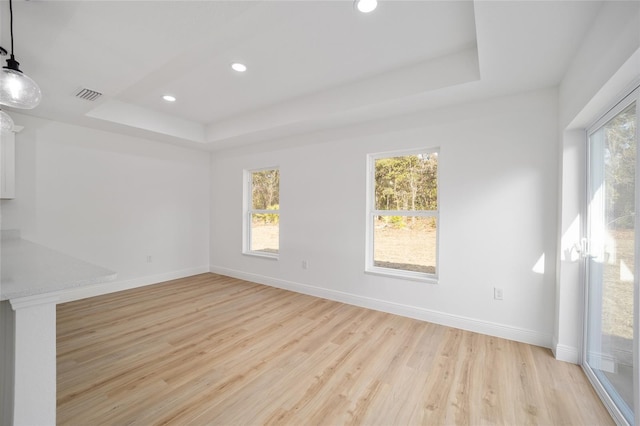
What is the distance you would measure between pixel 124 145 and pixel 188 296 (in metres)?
2.65

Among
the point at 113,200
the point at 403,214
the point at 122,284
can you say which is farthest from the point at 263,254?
the point at 403,214

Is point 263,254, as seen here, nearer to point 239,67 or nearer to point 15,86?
point 239,67

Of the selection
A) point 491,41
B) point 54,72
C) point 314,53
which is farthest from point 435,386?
point 54,72

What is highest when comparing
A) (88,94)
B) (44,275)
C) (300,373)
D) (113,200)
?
(88,94)

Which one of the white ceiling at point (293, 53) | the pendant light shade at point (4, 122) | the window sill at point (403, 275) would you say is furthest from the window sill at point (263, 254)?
the pendant light shade at point (4, 122)

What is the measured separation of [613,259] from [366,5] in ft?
8.02

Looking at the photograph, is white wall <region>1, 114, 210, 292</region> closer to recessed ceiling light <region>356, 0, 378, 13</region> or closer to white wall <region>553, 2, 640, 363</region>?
recessed ceiling light <region>356, 0, 378, 13</region>

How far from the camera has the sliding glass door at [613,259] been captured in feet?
5.16

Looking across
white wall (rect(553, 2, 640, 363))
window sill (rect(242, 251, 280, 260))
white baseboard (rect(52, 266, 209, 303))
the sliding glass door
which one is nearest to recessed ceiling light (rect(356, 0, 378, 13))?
white wall (rect(553, 2, 640, 363))

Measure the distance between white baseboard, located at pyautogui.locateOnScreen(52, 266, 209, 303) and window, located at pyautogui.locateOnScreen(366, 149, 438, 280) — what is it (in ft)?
11.7

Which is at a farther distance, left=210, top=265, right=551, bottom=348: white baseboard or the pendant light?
left=210, top=265, right=551, bottom=348: white baseboard

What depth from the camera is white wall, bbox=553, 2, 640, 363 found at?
4.58 ft

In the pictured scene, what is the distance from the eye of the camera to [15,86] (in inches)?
55.3

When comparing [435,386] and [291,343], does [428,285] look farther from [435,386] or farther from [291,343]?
[291,343]
